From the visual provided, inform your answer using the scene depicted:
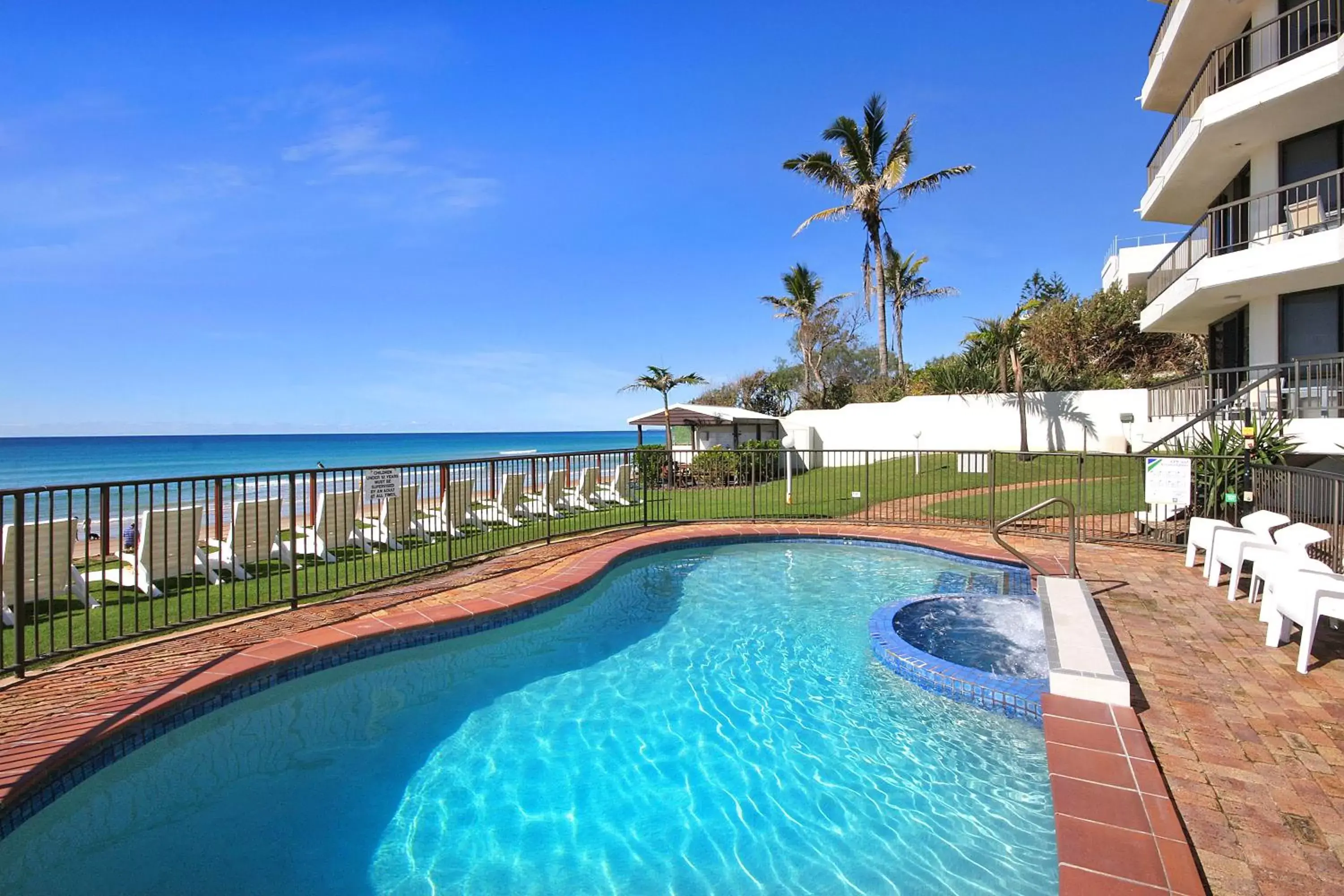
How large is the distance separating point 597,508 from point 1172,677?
10.3 meters

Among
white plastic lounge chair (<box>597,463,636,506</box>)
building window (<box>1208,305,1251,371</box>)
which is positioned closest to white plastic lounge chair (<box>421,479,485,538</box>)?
white plastic lounge chair (<box>597,463,636,506</box>)

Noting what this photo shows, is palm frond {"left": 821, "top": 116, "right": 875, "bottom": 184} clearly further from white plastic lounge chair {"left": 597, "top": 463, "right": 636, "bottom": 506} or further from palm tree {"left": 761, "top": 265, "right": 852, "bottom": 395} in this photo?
white plastic lounge chair {"left": 597, "top": 463, "right": 636, "bottom": 506}

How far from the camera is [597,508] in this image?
1277 centimetres

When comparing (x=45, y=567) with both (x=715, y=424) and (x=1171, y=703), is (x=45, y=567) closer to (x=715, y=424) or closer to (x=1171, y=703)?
(x=1171, y=703)

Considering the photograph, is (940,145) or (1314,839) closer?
(1314,839)

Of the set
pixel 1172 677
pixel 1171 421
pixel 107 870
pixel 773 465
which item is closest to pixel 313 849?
pixel 107 870

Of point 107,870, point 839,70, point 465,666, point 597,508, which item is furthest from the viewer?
point 839,70

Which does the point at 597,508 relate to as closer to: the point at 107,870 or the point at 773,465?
the point at 773,465

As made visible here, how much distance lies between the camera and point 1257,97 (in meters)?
9.12

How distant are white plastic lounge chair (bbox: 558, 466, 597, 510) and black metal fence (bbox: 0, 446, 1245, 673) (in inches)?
1.6

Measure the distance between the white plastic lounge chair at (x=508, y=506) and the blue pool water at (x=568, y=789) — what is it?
205 inches

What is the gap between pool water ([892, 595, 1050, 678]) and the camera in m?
4.52

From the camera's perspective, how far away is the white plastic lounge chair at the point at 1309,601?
3607 mm

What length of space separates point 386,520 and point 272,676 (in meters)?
5.08
